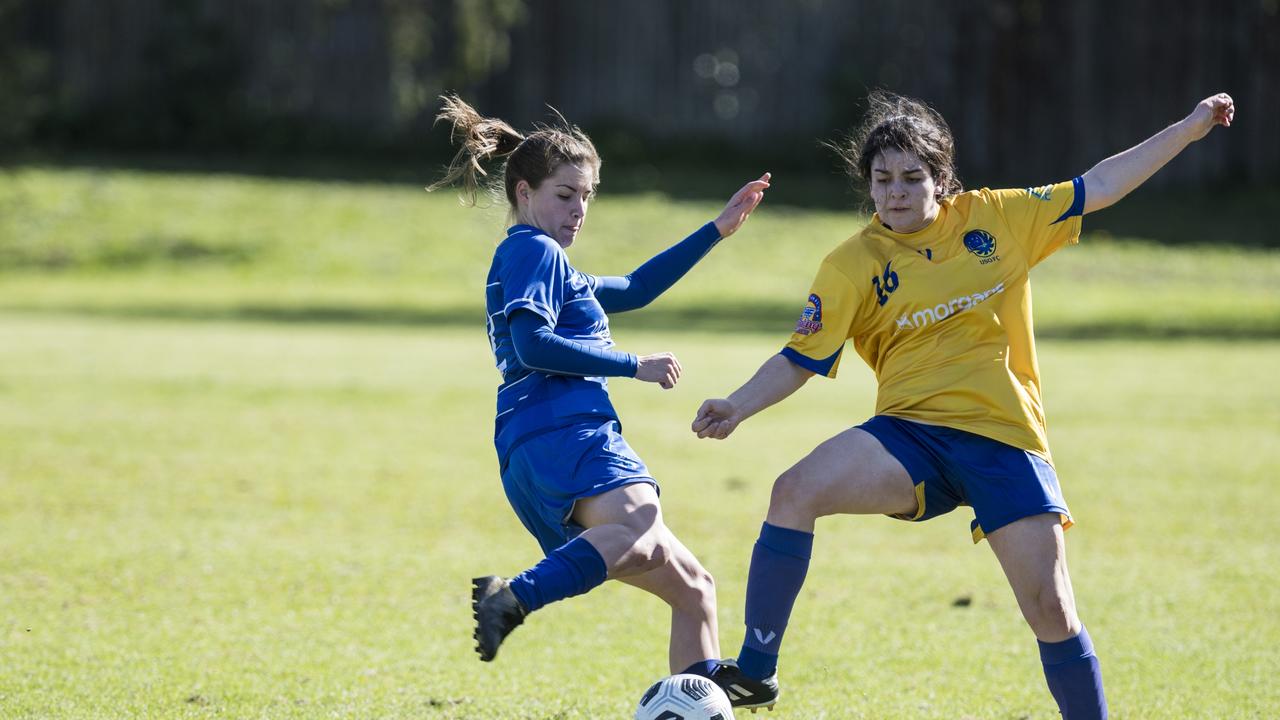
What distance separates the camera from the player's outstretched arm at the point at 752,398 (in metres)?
4.17

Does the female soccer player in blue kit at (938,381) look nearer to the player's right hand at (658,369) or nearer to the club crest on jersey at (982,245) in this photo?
the club crest on jersey at (982,245)

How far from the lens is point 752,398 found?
4203 millimetres

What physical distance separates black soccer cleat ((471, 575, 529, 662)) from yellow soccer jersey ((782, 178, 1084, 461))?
3.58 feet

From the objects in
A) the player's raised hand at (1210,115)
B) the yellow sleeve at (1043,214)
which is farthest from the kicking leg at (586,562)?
the player's raised hand at (1210,115)

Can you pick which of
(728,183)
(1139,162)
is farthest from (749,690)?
(728,183)

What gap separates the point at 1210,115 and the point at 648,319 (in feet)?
43.7

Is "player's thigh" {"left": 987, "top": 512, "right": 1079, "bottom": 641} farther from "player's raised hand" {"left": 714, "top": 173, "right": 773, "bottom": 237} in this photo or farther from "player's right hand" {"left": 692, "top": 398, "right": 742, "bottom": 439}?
"player's raised hand" {"left": 714, "top": 173, "right": 773, "bottom": 237}

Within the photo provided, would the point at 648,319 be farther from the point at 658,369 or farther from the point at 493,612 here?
the point at 493,612

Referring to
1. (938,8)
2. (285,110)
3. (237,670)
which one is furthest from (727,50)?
(237,670)

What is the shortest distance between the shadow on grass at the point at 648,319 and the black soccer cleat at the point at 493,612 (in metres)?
12.5

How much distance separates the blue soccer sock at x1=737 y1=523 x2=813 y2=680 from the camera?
13.4ft

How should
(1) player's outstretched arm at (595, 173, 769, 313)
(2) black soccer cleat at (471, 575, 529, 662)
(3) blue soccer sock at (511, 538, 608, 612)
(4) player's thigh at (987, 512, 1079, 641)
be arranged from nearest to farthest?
(2) black soccer cleat at (471, 575, 529, 662) → (3) blue soccer sock at (511, 538, 608, 612) → (4) player's thigh at (987, 512, 1079, 641) → (1) player's outstretched arm at (595, 173, 769, 313)

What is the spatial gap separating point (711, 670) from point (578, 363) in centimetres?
98

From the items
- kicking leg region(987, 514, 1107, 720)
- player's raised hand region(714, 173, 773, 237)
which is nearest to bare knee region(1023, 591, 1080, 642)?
kicking leg region(987, 514, 1107, 720)
